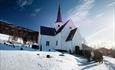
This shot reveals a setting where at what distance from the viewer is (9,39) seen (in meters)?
32.8

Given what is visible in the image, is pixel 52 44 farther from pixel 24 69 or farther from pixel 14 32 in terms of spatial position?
pixel 24 69

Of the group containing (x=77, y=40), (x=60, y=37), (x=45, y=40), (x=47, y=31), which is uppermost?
(x=47, y=31)

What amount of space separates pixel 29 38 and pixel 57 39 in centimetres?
771

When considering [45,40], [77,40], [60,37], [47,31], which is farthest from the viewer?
[47,31]

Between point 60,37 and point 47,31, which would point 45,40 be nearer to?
point 47,31

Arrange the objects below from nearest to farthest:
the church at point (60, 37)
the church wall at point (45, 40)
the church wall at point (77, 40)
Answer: the church wall at point (77, 40) < the church at point (60, 37) < the church wall at point (45, 40)

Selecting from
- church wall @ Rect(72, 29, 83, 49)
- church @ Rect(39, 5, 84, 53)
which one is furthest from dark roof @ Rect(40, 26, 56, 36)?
church wall @ Rect(72, 29, 83, 49)

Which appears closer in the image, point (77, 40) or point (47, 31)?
point (77, 40)

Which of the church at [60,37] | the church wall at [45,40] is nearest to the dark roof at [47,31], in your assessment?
the church at [60,37]

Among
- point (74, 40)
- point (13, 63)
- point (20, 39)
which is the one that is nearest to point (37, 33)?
point (20, 39)

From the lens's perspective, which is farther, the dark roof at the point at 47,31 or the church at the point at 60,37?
the dark roof at the point at 47,31

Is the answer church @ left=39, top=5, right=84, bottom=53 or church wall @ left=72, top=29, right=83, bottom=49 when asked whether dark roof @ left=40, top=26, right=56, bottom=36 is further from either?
church wall @ left=72, top=29, right=83, bottom=49

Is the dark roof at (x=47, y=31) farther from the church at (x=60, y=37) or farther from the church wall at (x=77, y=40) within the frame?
the church wall at (x=77, y=40)

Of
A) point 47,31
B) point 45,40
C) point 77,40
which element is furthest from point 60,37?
point 77,40
